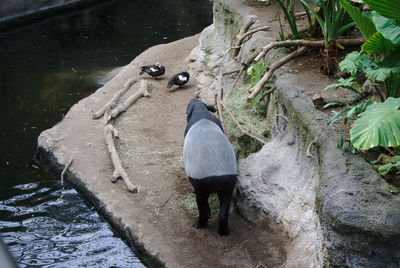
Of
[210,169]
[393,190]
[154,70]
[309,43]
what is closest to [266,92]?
[309,43]

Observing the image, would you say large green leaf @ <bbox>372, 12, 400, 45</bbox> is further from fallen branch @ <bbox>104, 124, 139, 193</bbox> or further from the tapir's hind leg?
fallen branch @ <bbox>104, 124, 139, 193</bbox>

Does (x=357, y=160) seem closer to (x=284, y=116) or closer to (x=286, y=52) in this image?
(x=284, y=116)

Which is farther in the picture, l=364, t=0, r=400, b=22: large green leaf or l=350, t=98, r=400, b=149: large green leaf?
l=364, t=0, r=400, b=22: large green leaf

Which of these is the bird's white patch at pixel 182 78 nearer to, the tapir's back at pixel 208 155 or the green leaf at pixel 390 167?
the tapir's back at pixel 208 155

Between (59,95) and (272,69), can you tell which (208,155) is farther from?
(59,95)

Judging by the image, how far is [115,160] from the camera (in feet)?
21.1

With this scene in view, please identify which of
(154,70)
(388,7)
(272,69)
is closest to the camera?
(388,7)

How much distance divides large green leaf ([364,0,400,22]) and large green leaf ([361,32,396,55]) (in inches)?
12.1

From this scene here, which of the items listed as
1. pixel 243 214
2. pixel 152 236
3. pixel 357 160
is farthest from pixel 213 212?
pixel 357 160

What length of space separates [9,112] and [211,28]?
4.55 meters

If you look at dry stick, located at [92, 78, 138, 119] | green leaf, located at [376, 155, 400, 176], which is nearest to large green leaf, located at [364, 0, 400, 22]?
green leaf, located at [376, 155, 400, 176]

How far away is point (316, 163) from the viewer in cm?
429

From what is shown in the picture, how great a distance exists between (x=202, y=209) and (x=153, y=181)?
134cm

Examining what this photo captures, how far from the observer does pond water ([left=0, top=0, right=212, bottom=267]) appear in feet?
17.9
